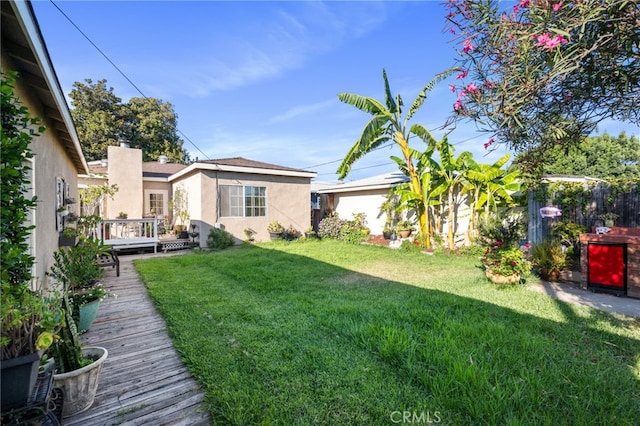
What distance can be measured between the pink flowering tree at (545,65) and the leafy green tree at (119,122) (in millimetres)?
24719

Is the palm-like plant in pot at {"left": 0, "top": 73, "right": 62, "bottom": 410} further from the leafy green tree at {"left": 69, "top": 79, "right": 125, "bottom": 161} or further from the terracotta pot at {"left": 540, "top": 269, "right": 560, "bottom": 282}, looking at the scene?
the leafy green tree at {"left": 69, "top": 79, "right": 125, "bottom": 161}

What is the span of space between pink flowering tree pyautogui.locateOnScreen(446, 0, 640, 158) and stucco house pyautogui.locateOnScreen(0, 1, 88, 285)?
12.2 ft

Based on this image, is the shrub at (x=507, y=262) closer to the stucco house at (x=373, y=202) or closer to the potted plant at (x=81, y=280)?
the stucco house at (x=373, y=202)

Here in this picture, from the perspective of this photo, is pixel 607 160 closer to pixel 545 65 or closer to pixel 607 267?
pixel 607 267

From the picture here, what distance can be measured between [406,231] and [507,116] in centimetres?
1070

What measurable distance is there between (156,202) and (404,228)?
1331cm

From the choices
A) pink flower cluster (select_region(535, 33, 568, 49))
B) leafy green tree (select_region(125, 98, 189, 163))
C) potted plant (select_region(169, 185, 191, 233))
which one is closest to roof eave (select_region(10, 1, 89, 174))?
pink flower cluster (select_region(535, 33, 568, 49))

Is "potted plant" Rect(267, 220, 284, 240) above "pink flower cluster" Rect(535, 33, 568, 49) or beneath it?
beneath

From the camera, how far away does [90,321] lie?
3961mm

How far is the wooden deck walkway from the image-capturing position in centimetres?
239

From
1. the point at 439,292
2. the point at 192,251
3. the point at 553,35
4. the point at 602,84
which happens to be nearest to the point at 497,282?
the point at 439,292

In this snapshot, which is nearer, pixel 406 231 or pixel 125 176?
pixel 406 231

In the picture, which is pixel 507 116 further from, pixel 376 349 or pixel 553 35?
pixel 376 349

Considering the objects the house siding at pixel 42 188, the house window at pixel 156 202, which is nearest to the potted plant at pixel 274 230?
the house window at pixel 156 202
